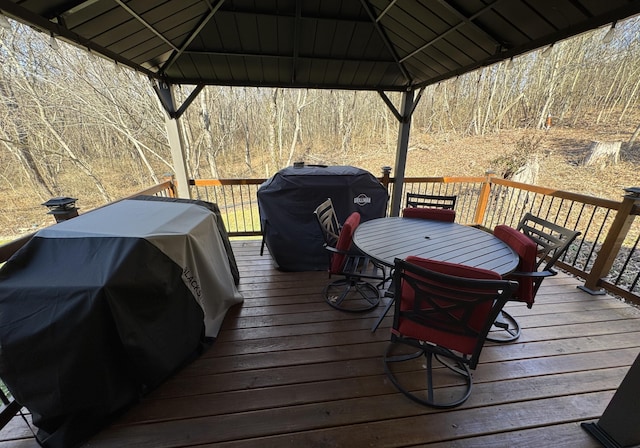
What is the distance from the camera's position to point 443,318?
151 cm

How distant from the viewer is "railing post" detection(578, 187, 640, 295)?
2.59m

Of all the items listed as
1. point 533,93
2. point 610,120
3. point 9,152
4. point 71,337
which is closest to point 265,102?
point 9,152

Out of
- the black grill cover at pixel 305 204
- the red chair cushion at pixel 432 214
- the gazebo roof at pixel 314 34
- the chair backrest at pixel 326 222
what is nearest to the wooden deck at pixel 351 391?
the chair backrest at pixel 326 222

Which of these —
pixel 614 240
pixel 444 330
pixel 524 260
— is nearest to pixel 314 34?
pixel 524 260

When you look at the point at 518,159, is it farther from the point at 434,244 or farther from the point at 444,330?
the point at 444,330

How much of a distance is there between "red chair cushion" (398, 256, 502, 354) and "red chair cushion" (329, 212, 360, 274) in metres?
0.66

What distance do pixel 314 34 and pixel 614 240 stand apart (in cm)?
409

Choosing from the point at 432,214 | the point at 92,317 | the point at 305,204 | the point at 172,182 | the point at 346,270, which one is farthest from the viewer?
the point at 172,182

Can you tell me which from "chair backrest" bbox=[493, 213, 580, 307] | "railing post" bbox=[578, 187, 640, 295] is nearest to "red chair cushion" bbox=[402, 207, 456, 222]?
"chair backrest" bbox=[493, 213, 580, 307]

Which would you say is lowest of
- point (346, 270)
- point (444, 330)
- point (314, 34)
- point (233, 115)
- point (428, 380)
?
point (428, 380)

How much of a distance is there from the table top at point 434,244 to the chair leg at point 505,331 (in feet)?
1.92

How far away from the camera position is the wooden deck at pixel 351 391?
1.47 metres

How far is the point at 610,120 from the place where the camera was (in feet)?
29.9

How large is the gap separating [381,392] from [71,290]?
184 centimetres
